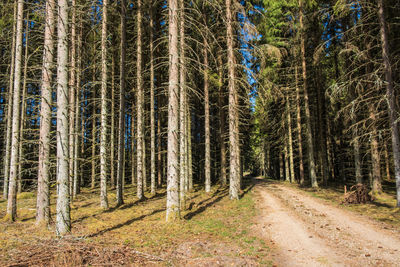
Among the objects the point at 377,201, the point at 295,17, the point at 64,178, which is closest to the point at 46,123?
the point at 64,178

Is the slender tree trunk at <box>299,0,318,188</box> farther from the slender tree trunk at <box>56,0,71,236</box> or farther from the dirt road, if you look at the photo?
the slender tree trunk at <box>56,0,71,236</box>

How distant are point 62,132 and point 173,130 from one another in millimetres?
3798

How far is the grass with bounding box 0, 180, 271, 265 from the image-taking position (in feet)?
19.3

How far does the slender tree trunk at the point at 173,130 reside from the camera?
336 inches

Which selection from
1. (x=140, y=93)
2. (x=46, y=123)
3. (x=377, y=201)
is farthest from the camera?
(x=140, y=93)

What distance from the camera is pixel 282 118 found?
24266 mm

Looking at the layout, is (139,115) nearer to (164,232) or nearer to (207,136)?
(207,136)


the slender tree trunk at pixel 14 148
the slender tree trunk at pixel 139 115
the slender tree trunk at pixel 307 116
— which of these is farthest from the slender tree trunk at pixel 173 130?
the slender tree trunk at pixel 307 116

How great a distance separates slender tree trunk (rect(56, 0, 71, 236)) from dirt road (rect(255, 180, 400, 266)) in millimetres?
6296

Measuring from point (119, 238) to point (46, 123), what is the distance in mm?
5185

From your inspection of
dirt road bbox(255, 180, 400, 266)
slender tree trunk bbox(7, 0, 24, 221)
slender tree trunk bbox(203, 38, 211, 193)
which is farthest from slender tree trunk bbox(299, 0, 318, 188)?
→ slender tree trunk bbox(7, 0, 24, 221)

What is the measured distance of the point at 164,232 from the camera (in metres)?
7.47

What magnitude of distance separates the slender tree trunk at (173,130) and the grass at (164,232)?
719 millimetres

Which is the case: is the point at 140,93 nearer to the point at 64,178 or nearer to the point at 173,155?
the point at 173,155
